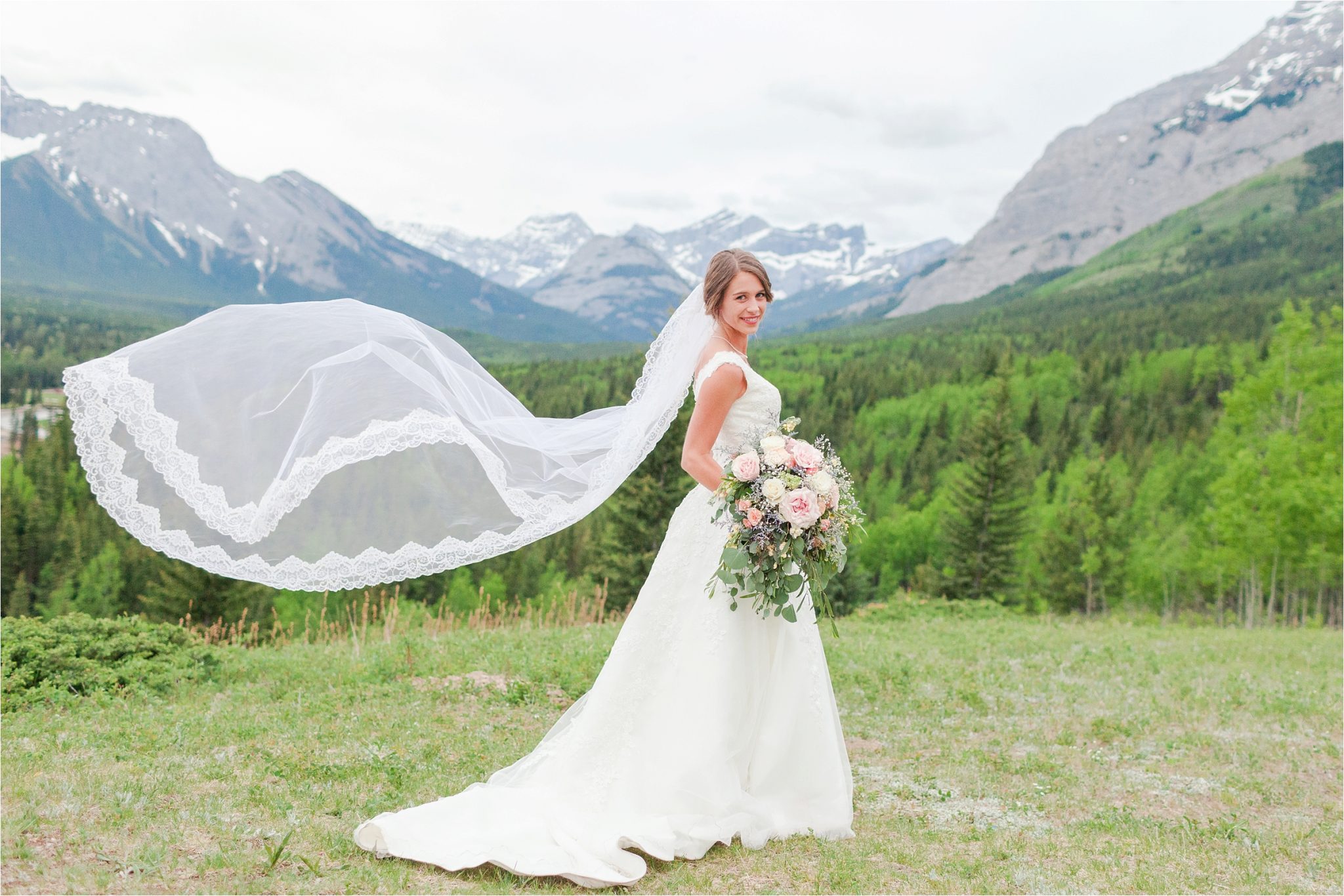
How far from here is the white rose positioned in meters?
5.37

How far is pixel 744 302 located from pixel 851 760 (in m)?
4.26

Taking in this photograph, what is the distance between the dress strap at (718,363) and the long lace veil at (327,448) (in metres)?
0.35

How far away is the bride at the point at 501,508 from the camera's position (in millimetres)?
5664

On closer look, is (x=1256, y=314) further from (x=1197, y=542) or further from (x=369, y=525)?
(x=369, y=525)

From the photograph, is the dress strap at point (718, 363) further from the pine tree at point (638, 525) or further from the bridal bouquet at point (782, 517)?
the pine tree at point (638, 525)

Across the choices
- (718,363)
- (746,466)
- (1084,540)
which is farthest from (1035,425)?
(746,466)

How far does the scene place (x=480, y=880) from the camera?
4840 mm

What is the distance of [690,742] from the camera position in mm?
5637

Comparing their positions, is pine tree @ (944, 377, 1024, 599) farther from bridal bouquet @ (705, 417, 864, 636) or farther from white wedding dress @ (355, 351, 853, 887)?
bridal bouquet @ (705, 417, 864, 636)

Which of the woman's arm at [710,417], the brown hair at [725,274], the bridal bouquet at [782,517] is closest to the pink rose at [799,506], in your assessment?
the bridal bouquet at [782,517]

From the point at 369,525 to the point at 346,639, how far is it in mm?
7658

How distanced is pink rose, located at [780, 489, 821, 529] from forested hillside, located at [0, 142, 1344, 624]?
1581cm

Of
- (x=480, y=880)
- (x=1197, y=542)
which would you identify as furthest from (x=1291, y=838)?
(x=1197, y=542)

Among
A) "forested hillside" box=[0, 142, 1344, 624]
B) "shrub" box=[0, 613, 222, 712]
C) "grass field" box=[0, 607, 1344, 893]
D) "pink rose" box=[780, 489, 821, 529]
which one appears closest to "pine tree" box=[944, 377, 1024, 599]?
"forested hillside" box=[0, 142, 1344, 624]
